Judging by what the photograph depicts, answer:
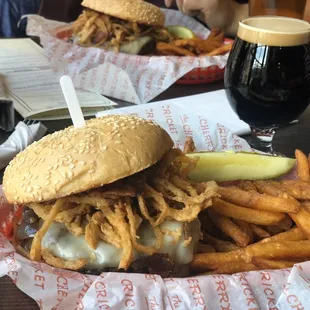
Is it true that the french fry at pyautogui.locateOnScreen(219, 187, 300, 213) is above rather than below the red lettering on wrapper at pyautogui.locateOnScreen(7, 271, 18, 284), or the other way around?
below

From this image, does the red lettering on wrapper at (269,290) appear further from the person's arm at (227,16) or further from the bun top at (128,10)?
the person's arm at (227,16)

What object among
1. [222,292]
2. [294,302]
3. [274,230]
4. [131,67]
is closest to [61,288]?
[222,292]

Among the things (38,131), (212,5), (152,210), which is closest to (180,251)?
(152,210)

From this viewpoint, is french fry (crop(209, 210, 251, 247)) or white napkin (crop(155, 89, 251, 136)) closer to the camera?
french fry (crop(209, 210, 251, 247))

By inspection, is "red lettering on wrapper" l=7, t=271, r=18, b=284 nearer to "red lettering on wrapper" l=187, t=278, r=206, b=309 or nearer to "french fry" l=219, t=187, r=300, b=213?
"red lettering on wrapper" l=187, t=278, r=206, b=309

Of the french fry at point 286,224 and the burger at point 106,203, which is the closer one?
the burger at point 106,203

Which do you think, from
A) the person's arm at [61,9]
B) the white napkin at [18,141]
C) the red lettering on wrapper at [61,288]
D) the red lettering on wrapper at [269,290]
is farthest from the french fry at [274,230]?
the person's arm at [61,9]

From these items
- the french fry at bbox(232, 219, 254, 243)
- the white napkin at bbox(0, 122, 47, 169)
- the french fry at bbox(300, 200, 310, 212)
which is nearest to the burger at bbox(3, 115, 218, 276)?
the french fry at bbox(232, 219, 254, 243)
